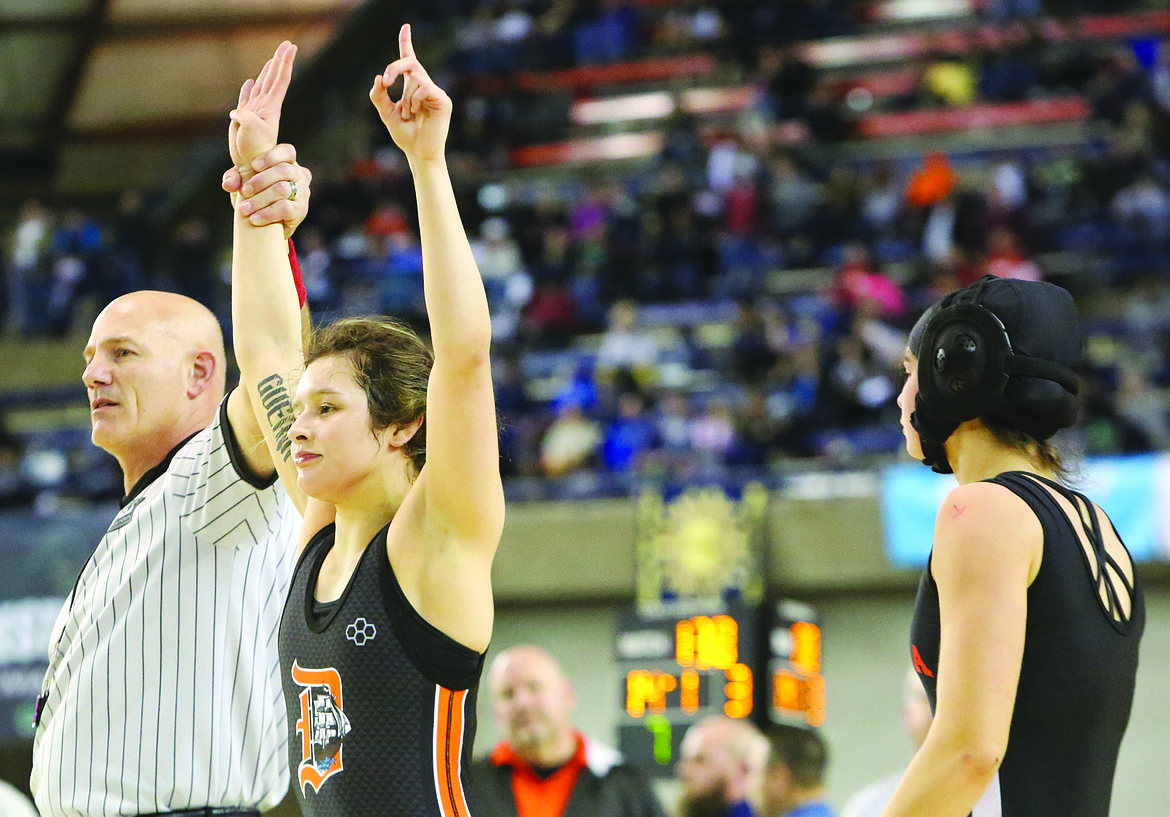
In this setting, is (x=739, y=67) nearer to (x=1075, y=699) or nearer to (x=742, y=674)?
(x=742, y=674)

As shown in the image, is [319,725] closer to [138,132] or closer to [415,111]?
[415,111]

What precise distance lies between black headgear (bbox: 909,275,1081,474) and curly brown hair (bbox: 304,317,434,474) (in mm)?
785

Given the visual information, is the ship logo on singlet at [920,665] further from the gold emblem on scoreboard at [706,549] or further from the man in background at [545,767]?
the gold emblem on scoreboard at [706,549]

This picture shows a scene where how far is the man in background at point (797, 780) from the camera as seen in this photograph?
221 inches

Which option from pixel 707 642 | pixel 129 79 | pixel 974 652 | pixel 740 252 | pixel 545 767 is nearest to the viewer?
pixel 974 652

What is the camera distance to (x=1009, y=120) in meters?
15.2

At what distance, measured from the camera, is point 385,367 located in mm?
2355

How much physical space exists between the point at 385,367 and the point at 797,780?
12.4 feet

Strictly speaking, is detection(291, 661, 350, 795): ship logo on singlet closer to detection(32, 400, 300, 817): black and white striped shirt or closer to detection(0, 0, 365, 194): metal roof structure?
detection(32, 400, 300, 817): black and white striped shirt

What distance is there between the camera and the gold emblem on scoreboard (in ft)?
34.1

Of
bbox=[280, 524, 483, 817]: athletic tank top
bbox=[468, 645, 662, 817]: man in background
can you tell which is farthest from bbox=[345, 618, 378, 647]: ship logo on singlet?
bbox=[468, 645, 662, 817]: man in background

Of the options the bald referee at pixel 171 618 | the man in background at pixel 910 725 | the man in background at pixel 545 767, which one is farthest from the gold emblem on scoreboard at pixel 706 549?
the bald referee at pixel 171 618

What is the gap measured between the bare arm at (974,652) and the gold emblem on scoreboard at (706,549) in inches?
327

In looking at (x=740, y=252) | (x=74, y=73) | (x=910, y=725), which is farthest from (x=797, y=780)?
(x=74, y=73)
